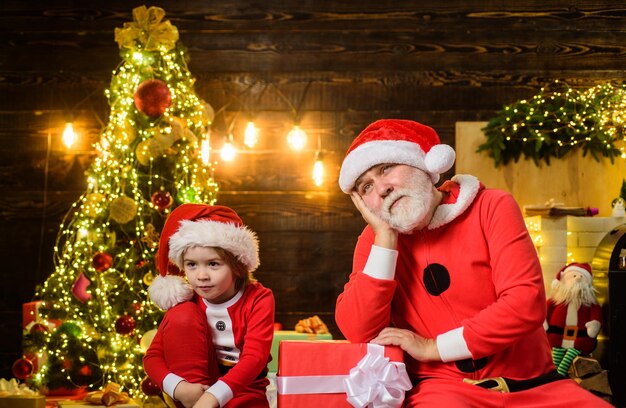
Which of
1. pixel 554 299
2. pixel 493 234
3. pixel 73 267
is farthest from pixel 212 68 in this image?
pixel 493 234

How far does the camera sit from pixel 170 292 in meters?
2.28

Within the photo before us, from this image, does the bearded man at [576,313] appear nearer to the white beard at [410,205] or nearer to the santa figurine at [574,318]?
the santa figurine at [574,318]

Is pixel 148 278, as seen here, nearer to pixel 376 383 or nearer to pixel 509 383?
pixel 376 383

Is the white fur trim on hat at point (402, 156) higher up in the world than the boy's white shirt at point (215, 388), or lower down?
higher up

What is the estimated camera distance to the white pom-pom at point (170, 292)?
89.3 inches

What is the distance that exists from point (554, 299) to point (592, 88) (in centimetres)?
147

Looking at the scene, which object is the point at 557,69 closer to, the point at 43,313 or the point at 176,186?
the point at 176,186

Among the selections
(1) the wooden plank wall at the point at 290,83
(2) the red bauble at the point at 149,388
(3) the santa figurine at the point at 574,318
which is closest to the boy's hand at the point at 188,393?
(2) the red bauble at the point at 149,388

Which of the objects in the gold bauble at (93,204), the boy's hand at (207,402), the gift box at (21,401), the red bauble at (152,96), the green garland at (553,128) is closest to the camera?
the boy's hand at (207,402)

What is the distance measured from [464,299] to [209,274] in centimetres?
83

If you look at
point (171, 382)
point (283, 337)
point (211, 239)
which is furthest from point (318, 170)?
point (171, 382)

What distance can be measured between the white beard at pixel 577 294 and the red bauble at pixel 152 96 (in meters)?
2.39

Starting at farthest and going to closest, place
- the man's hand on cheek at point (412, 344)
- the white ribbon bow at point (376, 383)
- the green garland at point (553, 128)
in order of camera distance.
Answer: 1. the green garland at point (553, 128)
2. the man's hand on cheek at point (412, 344)
3. the white ribbon bow at point (376, 383)

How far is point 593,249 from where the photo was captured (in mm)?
4266
